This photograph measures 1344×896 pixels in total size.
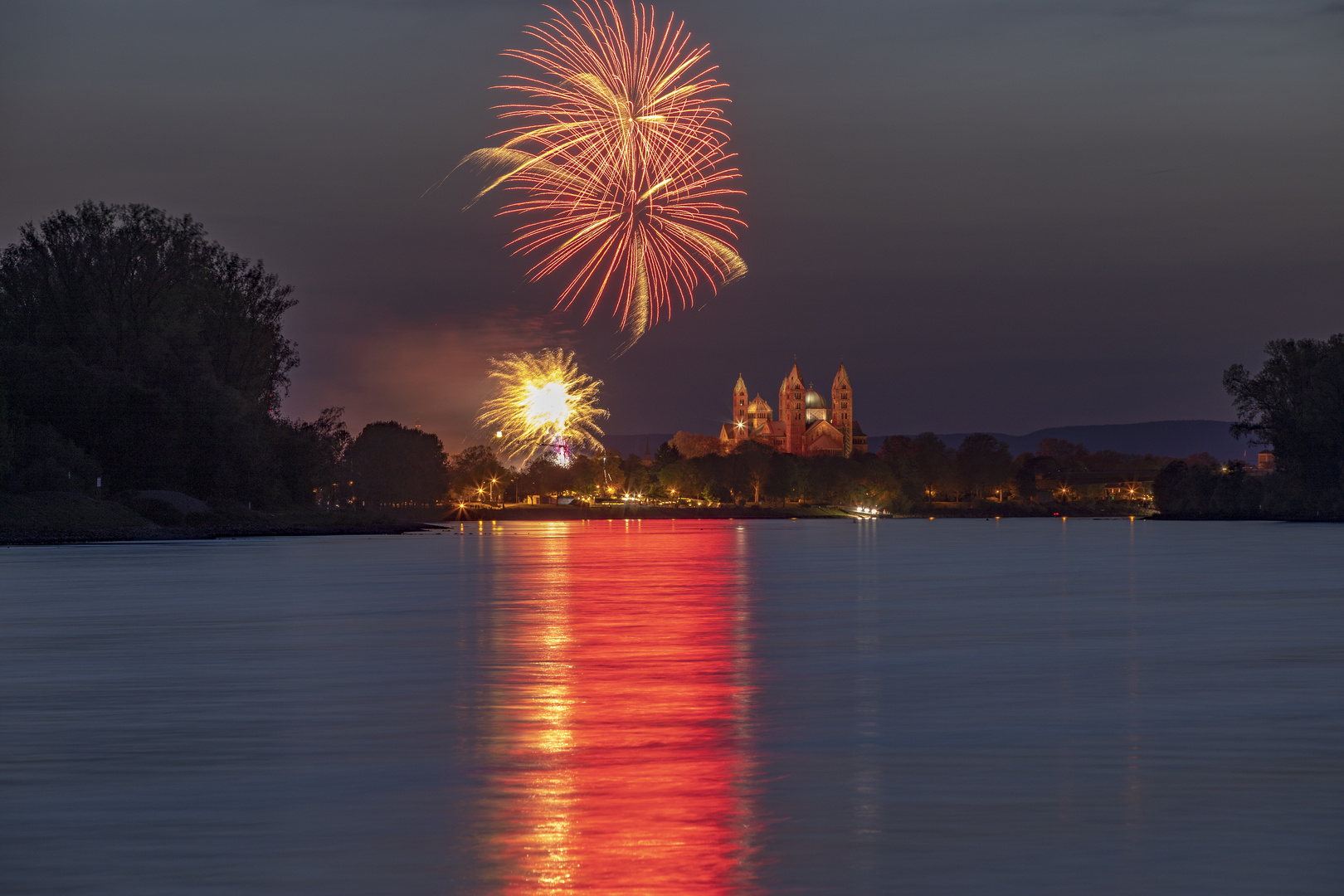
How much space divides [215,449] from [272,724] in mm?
93597

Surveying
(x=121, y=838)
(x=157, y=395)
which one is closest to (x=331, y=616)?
(x=121, y=838)

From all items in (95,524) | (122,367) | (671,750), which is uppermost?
(122,367)

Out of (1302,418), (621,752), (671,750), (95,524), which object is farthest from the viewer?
(1302,418)

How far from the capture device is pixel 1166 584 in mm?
51781

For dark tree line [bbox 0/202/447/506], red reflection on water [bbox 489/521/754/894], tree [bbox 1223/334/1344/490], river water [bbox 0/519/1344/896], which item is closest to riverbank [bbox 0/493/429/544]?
dark tree line [bbox 0/202/447/506]

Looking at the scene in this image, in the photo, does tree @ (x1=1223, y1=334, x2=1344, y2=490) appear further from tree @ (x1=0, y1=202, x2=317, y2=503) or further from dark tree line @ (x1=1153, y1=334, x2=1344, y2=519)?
tree @ (x1=0, y1=202, x2=317, y2=503)

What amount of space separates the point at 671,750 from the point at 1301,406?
6081 inches

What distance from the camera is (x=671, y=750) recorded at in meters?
16.0

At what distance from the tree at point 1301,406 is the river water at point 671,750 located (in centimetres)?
12190

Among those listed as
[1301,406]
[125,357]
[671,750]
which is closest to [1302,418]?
[1301,406]

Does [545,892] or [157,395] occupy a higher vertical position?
[157,395]

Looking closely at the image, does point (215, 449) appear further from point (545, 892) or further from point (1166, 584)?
point (545, 892)

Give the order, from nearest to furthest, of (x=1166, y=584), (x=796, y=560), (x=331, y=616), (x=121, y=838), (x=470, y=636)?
(x=121, y=838), (x=470, y=636), (x=331, y=616), (x=1166, y=584), (x=796, y=560)

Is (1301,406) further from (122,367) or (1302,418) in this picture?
(122,367)
